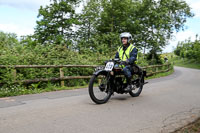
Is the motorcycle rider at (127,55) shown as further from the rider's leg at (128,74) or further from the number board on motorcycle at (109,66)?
the number board on motorcycle at (109,66)

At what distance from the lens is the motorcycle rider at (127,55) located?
242 inches

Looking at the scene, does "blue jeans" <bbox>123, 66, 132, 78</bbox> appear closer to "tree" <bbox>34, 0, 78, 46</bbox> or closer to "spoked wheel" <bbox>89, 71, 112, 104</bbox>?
"spoked wheel" <bbox>89, 71, 112, 104</bbox>

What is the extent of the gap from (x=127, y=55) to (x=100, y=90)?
145 centimetres

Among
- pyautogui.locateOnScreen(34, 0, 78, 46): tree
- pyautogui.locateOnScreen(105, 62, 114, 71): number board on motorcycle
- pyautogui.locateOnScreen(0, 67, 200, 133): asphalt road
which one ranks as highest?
pyautogui.locateOnScreen(34, 0, 78, 46): tree

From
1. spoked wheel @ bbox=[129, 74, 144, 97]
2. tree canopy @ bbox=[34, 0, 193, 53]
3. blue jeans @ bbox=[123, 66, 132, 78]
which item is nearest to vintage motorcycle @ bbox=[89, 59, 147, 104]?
blue jeans @ bbox=[123, 66, 132, 78]

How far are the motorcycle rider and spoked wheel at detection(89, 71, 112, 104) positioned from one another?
0.66 metres

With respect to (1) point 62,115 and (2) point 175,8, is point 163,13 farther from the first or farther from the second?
(1) point 62,115

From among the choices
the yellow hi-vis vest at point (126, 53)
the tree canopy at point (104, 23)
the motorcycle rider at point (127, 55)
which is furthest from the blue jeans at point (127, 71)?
the tree canopy at point (104, 23)

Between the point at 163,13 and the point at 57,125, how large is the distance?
2766 centimetres

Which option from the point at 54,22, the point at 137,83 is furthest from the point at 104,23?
the point at 137,83

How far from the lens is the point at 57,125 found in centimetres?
369

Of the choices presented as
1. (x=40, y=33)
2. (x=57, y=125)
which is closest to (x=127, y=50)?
(x=57, y=125)

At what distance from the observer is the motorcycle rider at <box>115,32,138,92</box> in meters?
6.14

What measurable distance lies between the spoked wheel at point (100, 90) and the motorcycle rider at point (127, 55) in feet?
2.16
